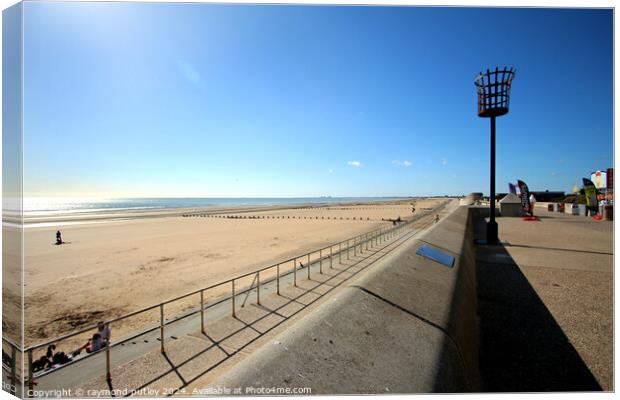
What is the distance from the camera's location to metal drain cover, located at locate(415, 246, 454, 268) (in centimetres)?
670

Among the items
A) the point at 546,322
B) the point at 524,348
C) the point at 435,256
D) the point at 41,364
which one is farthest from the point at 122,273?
the point at 546,322

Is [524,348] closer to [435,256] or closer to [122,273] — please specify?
[435,256]

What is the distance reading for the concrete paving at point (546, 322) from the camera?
4.52 m

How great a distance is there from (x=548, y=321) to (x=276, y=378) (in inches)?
277

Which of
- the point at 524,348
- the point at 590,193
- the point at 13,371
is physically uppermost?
the point at 590,193

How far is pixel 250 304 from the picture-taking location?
19.2 feet

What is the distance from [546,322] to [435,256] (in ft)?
8.81

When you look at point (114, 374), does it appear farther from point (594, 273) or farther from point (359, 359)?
point (594, 273)

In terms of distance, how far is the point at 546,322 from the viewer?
6.28m

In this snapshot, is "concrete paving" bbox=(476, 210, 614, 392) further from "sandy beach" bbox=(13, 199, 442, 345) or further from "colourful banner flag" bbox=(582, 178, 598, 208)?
"colourful banner flag" bbox=(582, 178, 598, 208)

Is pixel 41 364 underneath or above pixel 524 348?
above

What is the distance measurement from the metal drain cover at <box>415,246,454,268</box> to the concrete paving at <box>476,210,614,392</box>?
145cm

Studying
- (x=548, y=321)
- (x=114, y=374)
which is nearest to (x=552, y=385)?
(x=548, y=321)

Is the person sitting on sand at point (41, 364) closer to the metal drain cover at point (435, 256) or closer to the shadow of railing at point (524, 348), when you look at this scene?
the shadow of railing at point (524, 348)
